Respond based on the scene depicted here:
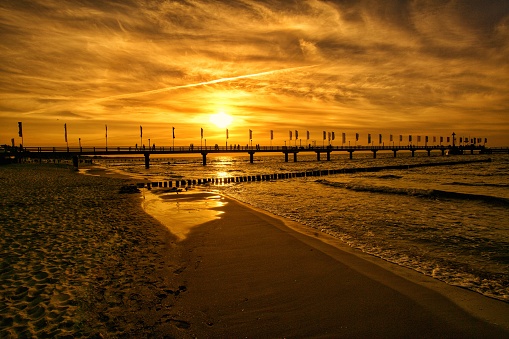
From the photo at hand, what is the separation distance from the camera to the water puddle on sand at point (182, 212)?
39.0ft

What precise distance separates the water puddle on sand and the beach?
1739mm

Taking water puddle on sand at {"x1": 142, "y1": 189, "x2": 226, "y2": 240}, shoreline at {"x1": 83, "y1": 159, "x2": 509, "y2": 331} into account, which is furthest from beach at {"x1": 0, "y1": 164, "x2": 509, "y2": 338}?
water puddle on sand at {"x1": 142, "y1": 189, "x2": 226, "y2": 240}

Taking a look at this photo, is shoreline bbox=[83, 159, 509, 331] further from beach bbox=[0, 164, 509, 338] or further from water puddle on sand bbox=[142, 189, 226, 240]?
water puddle on sand bbox=[142, 189, 226, 240]

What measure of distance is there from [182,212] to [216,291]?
9.80 m

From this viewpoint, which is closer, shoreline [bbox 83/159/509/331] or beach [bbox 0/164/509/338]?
beach [bbox 0/164/509/338]

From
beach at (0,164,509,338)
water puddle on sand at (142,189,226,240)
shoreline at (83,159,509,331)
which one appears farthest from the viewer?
water puddle on sand at (142,189,226,240)

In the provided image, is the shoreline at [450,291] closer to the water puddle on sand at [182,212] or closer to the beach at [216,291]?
the beach at [216,291]

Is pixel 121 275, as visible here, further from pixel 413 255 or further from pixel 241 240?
pixel 413 255

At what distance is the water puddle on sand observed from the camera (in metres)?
11.9

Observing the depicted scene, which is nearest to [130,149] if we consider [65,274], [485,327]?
[65,274]

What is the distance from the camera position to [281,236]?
33.5ft

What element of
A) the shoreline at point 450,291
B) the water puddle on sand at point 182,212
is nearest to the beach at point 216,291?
the shoreline at point 450,291

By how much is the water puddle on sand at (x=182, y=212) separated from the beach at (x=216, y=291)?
1.74 m

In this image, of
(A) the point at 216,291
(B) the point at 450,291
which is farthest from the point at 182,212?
(B) the point at 450,291
